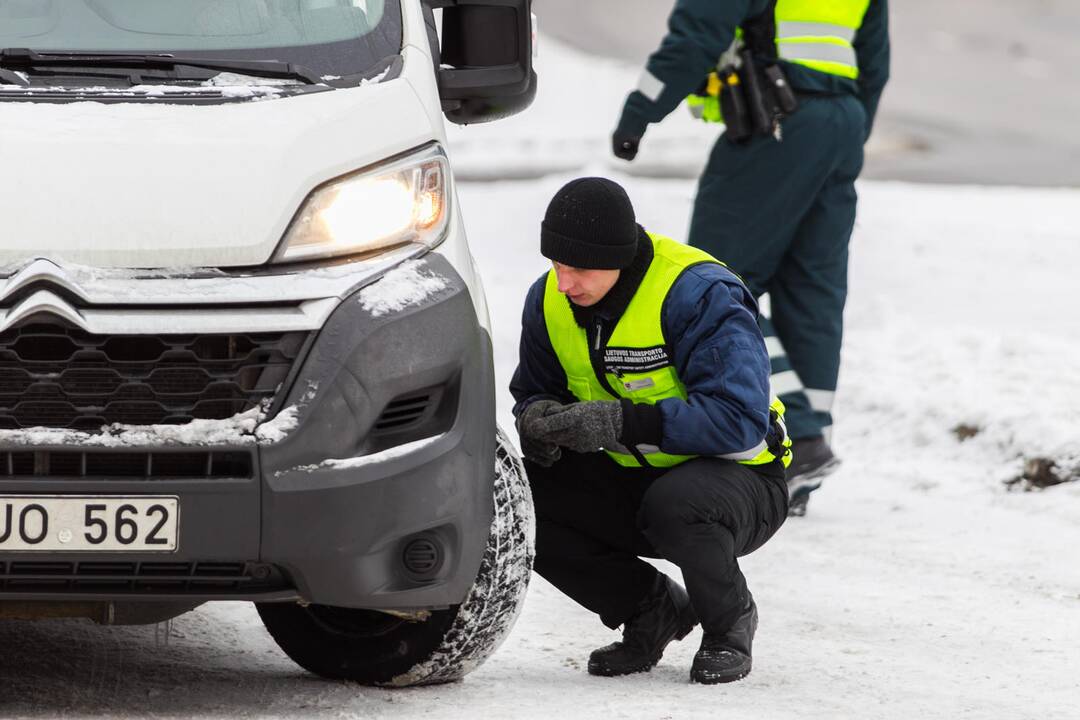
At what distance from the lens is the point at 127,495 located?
3096 mm

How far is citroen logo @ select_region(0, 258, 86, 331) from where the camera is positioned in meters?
3.02

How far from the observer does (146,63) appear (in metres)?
3.47

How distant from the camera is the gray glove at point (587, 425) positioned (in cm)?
394

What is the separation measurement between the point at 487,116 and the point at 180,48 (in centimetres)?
79

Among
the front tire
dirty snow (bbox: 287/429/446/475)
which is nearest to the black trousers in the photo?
the front tire

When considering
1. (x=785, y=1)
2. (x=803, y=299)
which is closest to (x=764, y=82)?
(x=785, y=1)

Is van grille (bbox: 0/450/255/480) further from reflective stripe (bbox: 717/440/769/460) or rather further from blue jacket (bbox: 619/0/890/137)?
blue jacket (bbox: 619/0/890/137)

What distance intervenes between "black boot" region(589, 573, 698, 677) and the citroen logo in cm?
151

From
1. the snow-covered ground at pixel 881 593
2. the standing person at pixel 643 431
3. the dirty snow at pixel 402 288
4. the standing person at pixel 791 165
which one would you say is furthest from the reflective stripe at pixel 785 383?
the dirty snow at pixel 402 288

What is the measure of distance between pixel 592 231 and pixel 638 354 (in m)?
0.29

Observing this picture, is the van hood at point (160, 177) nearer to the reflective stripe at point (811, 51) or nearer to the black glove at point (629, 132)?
the black glove at point (629, 132)

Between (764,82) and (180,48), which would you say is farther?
(764,82)

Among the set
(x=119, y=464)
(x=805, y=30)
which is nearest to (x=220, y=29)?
(x=119, y=464)

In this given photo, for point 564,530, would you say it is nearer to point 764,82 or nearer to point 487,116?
point 487,116
